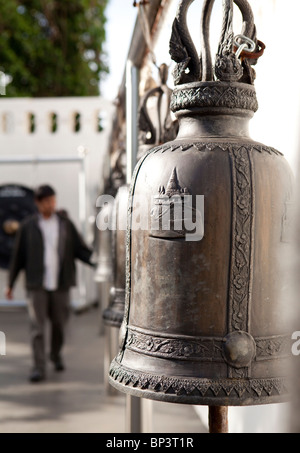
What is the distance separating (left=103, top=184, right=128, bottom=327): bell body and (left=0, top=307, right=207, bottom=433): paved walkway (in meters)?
2.13

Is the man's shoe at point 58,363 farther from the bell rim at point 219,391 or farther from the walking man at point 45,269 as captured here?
the bell rim at point 219,391

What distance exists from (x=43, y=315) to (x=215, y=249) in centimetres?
505

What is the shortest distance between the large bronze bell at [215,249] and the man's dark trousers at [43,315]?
15.8 ft

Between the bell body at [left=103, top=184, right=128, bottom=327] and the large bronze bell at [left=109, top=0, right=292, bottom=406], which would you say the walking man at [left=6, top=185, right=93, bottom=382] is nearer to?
the bell body at [left=103, top=184, right=128, bottom=327]

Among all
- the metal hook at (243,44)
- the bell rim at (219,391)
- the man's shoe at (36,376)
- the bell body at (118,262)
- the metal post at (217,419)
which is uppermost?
the metal hook at (243,44)

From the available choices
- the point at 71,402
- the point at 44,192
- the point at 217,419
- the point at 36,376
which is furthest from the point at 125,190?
the point at 36,376

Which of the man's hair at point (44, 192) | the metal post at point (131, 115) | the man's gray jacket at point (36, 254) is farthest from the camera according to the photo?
the man's gray jacket at point (36, 254)

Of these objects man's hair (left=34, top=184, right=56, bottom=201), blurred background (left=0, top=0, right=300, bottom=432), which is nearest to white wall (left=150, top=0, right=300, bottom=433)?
blurred background (left=0, top=0, right=300, bottom=432)

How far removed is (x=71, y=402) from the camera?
5.41 m

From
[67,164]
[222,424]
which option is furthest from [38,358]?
[67,164]

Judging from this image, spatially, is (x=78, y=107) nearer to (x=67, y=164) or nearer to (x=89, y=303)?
(x=67, y=164)

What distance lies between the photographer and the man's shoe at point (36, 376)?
6160 mm

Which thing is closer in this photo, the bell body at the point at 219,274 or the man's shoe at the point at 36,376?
the bell body at the point at 219,274

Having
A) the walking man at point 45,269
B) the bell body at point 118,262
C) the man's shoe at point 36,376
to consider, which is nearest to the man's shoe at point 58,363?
A: the walking man at point 45,269
